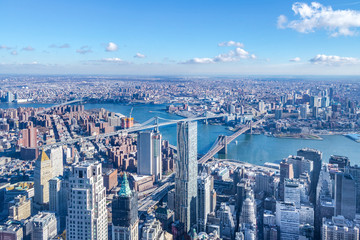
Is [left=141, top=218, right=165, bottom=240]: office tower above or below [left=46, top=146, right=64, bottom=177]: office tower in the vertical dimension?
below

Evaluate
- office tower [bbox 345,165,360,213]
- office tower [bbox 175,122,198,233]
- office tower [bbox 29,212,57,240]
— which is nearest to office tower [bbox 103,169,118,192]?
office tower [bbox 175,122,198,233]

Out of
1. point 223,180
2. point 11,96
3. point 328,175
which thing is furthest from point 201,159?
point 11,96

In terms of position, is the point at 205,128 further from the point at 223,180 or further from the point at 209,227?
the point at 209,227

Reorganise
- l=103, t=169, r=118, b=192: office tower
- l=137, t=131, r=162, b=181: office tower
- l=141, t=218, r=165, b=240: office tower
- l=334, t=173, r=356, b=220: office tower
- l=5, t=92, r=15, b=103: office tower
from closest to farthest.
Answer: l=141, t=218, r=165, b=240: office tower, l=334, t=173, r=356, b=220: office tower, l=103, t=169, r=118, b=192: office tower, l=137, t=131, r=162, b=181: office tower, l=5, t=92, r=15, b=103: office tower

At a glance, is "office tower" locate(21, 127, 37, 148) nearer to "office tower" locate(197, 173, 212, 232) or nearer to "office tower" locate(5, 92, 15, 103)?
"office tower" locate(5, 92, 15, 103)

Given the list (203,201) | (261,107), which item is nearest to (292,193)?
(203,201)

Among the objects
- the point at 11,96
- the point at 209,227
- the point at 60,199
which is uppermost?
the point at 11,96
